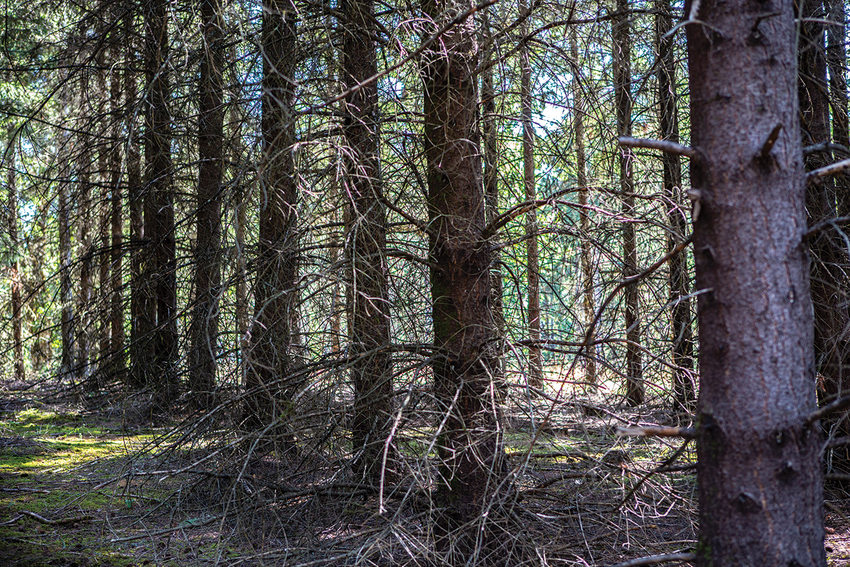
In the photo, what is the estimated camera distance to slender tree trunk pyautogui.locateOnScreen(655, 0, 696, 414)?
391cm

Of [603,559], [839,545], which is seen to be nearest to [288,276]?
[603,559]

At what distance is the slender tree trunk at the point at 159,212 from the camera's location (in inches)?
197

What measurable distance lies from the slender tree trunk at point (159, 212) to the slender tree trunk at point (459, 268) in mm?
1819

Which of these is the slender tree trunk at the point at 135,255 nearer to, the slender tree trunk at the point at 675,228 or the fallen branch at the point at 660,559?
the slender tree trunk at the point at 675,228

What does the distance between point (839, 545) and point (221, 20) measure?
4969 mm

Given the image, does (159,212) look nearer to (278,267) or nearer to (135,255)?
(135,255)

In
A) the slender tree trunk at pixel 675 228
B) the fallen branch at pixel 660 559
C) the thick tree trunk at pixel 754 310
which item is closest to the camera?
the thick tree trunk at pixel 754 310

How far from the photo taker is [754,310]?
2.09 meters

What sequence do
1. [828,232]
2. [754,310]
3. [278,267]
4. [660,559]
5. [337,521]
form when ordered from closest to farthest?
[754,310] < [660,559] < [278,267] < [337,521] < [828,232]

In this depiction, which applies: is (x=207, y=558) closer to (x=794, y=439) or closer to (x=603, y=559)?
(x=603, y=559)

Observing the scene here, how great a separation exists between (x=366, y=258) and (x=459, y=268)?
0.58m

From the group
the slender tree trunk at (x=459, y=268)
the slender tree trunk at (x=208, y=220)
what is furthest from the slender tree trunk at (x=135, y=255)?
the slender tree trunk at (x=459, y=268)

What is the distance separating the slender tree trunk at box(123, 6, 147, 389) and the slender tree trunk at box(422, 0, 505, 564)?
231 cm

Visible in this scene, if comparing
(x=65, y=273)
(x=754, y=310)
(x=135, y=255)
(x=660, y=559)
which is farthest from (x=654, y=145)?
(x=135, y=255)
